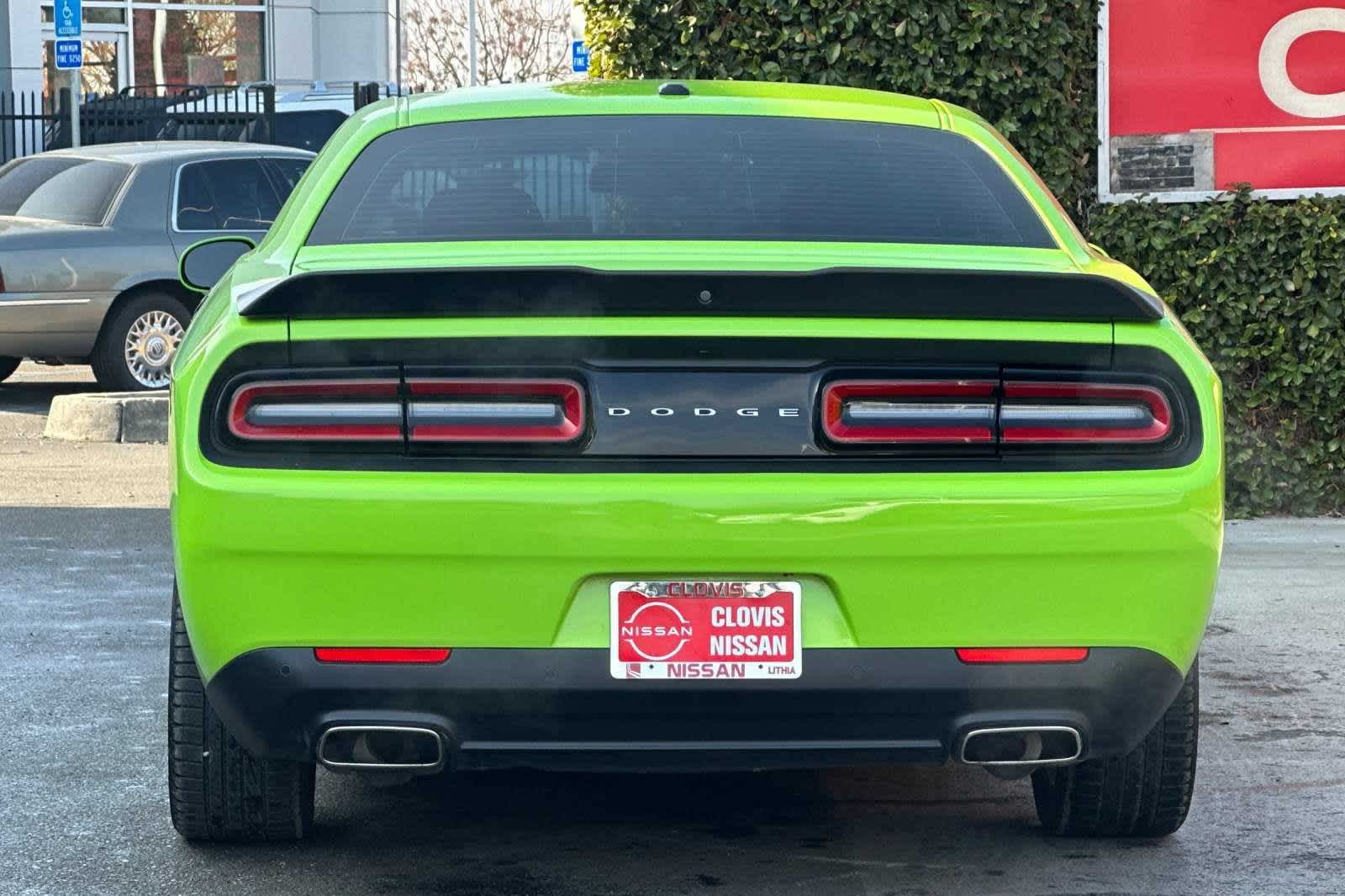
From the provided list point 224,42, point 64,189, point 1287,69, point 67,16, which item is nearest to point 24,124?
point 67,16

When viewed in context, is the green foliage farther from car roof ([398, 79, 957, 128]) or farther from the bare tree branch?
the bare tree branch

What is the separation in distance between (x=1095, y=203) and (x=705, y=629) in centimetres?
579

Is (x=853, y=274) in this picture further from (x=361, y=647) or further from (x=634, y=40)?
(x=634, y=40)

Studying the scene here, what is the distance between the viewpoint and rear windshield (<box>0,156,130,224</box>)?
13.5 m

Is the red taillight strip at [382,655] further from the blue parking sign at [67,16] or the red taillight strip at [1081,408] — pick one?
the blue parking sign at [67,16]

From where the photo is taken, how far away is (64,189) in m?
13.7

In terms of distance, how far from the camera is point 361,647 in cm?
372

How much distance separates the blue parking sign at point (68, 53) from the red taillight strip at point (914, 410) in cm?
1676

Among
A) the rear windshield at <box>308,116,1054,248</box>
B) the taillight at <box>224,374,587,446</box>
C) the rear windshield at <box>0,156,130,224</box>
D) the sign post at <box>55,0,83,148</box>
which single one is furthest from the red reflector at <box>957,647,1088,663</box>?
the sign post at <box>55,0,83,148</box>

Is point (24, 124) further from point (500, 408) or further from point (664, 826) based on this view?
point (500, 408)

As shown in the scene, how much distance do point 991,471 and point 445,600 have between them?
3.11 ft

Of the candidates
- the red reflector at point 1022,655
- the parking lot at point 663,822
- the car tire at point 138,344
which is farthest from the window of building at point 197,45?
the red reflector at point 1022,655

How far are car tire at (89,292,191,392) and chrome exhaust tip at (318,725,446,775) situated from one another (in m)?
9.69

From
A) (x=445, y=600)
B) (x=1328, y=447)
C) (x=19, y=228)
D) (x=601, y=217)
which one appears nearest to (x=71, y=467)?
(x=19, y=228)
